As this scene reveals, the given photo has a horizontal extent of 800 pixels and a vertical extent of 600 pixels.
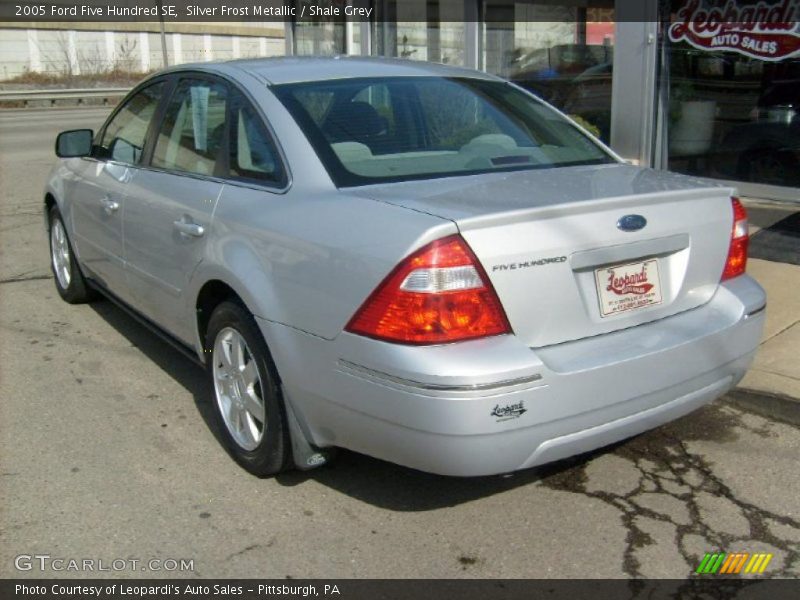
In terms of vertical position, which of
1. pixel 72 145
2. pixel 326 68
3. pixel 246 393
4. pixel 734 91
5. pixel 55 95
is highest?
pixel 55 95

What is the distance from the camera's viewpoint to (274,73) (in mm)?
3982

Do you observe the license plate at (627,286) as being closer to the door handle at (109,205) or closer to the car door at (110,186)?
the car door at (110,186)

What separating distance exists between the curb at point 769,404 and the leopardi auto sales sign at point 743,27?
4.77m

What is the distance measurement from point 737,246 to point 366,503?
1.81 metres

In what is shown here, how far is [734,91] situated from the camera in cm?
845

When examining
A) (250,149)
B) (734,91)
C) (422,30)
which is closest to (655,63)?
(734,91)

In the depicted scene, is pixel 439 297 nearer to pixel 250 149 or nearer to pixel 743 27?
pixel 250 149

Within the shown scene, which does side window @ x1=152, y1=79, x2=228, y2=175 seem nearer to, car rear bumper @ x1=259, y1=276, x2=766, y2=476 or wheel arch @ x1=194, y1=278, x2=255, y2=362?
wheel arch @ x1=194, y1=278, x2=255, y2=362

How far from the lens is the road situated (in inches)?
123

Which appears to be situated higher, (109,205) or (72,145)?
(72,145)

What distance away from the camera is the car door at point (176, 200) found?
3.94m

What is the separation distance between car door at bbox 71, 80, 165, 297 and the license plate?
2.71m

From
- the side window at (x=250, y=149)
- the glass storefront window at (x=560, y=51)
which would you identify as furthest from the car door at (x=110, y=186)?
the glass storefront window at (x=560, y=51)

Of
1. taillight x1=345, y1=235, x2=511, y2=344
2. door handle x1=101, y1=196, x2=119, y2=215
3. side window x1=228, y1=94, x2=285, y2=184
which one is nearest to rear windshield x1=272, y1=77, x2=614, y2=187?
side window x1=228, y1=94, x2=285, y2=184
